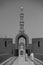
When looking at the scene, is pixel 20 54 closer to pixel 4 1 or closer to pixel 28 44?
pixel 28 44

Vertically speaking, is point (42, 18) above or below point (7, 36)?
above

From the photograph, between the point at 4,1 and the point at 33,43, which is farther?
the point at 4,1

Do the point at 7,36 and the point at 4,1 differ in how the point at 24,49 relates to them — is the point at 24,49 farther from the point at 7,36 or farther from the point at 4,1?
the point at 4,1

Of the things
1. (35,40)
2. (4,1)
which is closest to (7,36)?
(35,40)

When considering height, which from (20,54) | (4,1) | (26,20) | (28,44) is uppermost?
(4,1)

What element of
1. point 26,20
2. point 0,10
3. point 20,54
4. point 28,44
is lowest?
point 20,54

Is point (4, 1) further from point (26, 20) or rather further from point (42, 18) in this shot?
point (42, 18)

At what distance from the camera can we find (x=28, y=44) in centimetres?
1992

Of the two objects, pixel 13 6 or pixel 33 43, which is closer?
pixel 33 43

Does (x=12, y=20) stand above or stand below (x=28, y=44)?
above

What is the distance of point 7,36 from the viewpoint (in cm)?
2002

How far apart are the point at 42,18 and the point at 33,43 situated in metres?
3.81

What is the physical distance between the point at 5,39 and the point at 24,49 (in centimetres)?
312

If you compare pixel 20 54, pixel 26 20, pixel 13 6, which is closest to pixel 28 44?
pixel 20 54
